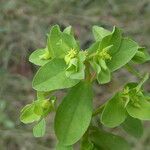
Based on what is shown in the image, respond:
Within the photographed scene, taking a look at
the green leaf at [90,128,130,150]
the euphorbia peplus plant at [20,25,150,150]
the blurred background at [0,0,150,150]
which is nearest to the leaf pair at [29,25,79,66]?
the euphorbia peplus plant at [20,25,150,150]

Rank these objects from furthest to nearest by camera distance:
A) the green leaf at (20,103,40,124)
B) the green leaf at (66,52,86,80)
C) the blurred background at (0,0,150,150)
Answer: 1. the blurred background at (0,0,150,150)
2. the green leaf at (20,103,40,124)
3. the green leaf at (66,52,86,80)

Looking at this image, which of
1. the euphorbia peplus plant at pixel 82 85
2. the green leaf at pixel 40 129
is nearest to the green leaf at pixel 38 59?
the euphorbia peplus plant at pixel 82 85

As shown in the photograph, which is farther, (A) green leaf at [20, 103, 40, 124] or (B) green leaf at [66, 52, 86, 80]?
(A) green leaf at [20, 103, 40, 124]

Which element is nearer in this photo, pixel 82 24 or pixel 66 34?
pixel 66 34

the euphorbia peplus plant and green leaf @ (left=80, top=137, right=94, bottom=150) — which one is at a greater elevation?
the euphorbia peplus plant

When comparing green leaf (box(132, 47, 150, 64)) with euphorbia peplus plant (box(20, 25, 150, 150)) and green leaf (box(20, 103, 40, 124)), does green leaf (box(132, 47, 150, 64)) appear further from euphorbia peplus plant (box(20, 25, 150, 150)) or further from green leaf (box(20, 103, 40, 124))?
green leaf (box(20, 103, 40, 124))

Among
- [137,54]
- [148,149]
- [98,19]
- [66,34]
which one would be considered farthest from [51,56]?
[98,19]

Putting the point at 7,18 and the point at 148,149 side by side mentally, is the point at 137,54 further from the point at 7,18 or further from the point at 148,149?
the point at 7,18
